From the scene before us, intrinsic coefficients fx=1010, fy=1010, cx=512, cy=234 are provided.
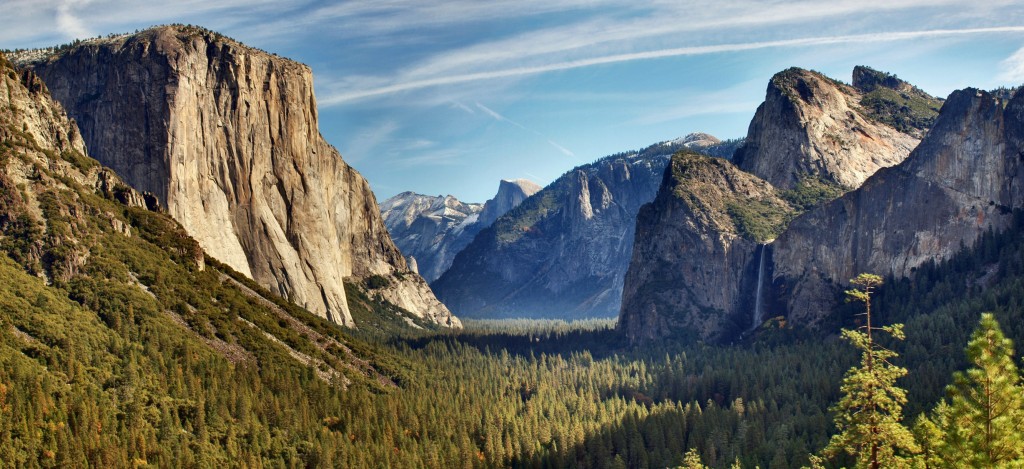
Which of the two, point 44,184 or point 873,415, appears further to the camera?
point 44,184

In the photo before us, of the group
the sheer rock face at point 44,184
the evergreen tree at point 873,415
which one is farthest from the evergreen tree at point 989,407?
the sheer rock face at point 44,184

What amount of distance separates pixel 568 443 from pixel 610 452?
8.14 metres

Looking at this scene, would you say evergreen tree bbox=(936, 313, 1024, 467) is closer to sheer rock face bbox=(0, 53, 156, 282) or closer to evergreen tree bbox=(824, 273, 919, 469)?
evergreen tree bbox=(824, 273, 919, 469)

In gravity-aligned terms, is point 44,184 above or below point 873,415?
above

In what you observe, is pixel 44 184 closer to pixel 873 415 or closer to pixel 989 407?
pixel 873 415

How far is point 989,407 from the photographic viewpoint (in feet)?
160

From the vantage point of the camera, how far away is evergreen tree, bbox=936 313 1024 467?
48.0m

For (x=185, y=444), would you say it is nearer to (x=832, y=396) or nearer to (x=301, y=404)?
(x=301, y=404)

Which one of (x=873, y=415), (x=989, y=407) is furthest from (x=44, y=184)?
(x=989, y=407)

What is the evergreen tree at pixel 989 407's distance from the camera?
4803 centimetres

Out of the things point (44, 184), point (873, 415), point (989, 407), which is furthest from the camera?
point (44, 184)

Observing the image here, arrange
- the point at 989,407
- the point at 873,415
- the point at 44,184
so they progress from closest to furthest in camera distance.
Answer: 1. the point at 989,407
2. the point at 873,415
3. the point at 44,184

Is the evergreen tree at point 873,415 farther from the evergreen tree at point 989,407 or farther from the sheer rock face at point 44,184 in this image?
the sheer rock face at point 44,184

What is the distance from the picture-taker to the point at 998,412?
A: 48.7m
